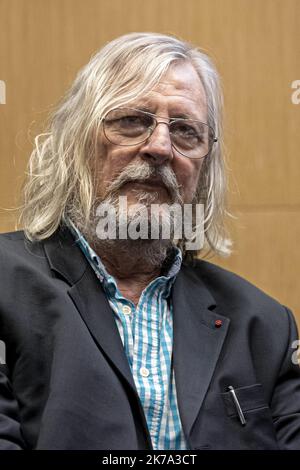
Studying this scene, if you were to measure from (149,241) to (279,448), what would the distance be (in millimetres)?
592

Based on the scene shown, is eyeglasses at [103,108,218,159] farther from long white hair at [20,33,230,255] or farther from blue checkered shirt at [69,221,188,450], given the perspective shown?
blue checkered shirt at [69,221,188,450]

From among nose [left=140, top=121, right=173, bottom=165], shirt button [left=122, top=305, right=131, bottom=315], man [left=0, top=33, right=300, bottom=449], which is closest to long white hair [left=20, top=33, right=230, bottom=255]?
man [left=0, top=33, right=300, bottom=449]

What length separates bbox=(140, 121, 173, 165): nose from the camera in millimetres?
1770

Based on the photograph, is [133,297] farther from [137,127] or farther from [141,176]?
[137,127]

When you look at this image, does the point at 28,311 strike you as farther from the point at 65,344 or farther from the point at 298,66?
the point at 298,66

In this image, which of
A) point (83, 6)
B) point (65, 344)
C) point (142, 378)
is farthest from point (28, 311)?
point (83, 6)

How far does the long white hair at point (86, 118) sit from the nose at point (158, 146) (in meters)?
0.11

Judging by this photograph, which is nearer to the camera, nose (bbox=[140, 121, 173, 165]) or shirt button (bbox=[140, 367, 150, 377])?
shirt button (bbox=[140, 367, 150, 377])

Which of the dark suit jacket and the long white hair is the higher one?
the long white hair

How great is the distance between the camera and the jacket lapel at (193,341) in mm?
1616

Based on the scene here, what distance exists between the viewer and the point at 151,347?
5.54ft

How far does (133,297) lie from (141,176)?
306mm

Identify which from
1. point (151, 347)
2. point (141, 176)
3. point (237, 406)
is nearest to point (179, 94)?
point (141, 176)

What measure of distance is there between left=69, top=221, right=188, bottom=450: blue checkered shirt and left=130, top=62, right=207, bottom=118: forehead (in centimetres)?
38
